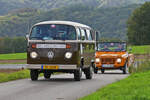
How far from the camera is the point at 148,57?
22281mm

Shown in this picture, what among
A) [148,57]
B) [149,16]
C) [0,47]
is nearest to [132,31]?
[149,16]

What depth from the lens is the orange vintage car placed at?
93.5ft

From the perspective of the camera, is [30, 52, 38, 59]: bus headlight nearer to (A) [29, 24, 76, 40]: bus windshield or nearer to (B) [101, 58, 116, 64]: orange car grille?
(A) [29, 24, 76, 40]: bus windshield

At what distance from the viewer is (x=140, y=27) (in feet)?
371

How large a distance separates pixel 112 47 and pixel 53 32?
11441mm

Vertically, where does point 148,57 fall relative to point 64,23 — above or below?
below

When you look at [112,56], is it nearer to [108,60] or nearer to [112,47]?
[108,60]

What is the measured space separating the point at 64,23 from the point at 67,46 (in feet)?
3.80

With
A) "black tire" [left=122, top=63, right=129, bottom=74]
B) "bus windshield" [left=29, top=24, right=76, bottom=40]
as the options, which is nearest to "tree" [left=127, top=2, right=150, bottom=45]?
"black tire" [left=122, top=63, right=129, bottom=74]

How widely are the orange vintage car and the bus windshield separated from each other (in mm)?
10584

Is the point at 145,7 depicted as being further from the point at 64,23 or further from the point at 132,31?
the point at 64,23

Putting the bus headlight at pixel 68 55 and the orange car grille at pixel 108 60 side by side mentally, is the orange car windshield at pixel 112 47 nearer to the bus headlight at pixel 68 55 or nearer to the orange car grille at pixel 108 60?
the orange car grille at pixel 108 60

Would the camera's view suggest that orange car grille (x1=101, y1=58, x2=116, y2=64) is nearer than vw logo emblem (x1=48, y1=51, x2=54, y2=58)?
No

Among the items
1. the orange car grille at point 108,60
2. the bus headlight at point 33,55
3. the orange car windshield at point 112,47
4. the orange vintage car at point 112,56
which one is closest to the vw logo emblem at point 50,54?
the bus headlight at point 33,55
